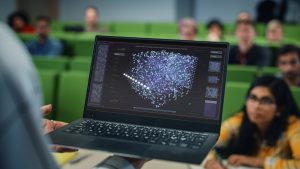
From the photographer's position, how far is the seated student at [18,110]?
1.48ft

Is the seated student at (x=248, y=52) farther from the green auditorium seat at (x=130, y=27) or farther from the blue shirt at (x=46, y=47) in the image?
the green auditorium seat at (x=130, y=27)

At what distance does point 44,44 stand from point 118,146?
4021 mm

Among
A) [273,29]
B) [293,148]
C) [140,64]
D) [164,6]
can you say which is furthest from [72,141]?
[164,6]

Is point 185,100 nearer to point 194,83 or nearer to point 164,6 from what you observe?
point 194,83

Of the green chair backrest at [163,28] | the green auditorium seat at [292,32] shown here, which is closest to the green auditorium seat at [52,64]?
the green chair backrest at [163,28]

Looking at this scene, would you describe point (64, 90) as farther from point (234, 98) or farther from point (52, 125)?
point (52, 125)

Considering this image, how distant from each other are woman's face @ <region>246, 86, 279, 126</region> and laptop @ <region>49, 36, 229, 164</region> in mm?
941

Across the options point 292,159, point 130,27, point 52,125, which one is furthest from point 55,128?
point 130,27

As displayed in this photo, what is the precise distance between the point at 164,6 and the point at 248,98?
6493 mm

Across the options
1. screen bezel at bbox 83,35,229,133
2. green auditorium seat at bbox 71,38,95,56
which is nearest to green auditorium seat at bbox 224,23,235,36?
green auditorium seat at bbox 71,38,95,56

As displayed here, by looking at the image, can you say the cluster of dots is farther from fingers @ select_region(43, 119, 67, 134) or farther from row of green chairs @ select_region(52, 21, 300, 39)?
row of green chairs @ select_region(52, 21, 300, 39)

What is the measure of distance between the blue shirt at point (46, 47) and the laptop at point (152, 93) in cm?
358

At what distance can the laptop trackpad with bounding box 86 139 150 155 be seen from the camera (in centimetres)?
90

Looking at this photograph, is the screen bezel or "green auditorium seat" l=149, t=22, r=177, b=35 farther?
"green auditorium seat" l=149, t=22, r=177, b=35
